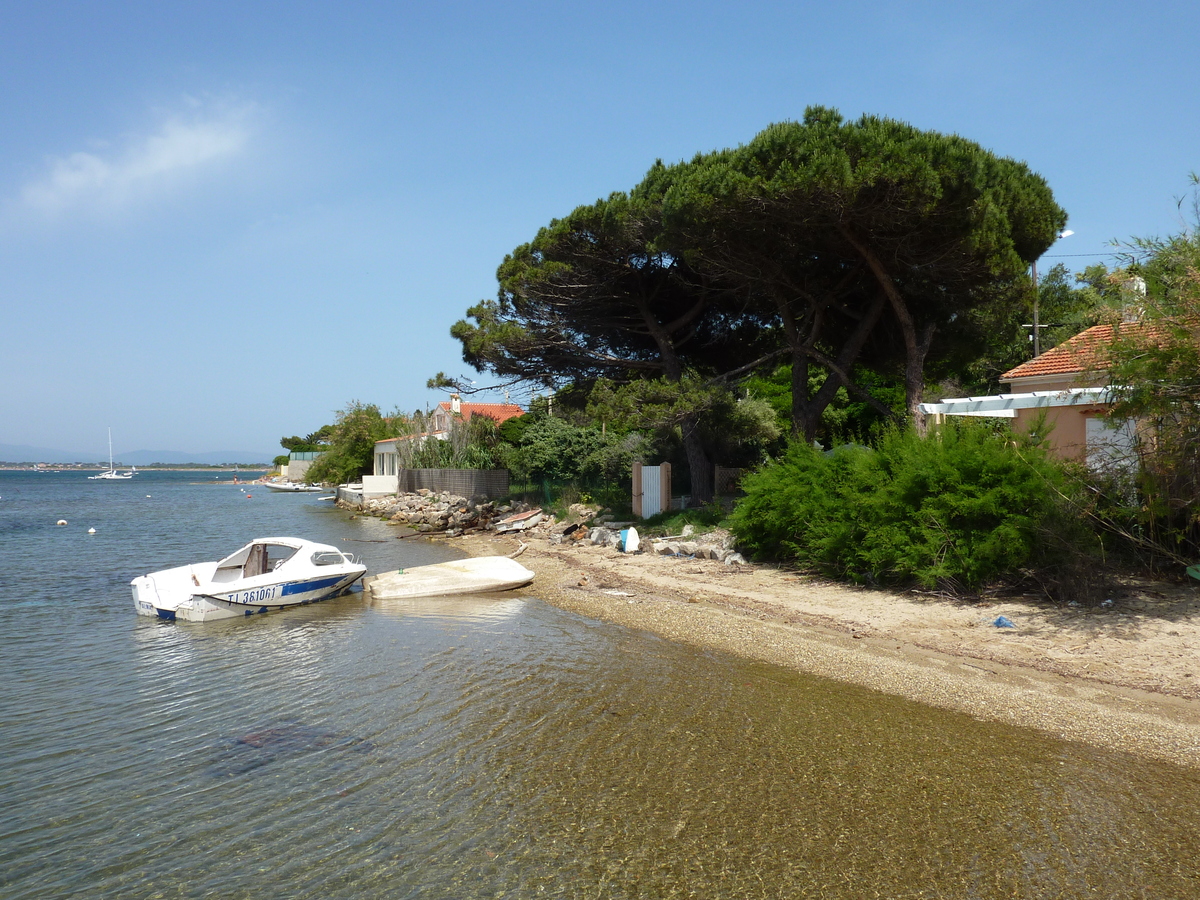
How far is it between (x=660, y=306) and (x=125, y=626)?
15.9m

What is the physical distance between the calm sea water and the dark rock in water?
3 cm

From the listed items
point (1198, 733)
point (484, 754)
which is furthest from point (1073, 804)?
point (484, 754)

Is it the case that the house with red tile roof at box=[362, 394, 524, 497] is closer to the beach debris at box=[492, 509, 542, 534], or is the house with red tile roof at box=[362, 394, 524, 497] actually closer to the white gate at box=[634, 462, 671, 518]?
the beach debris at box=[492, 509, 542, 534]

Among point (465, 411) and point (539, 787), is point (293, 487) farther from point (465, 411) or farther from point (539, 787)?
point (539, 787)

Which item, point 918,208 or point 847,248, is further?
point 847,248

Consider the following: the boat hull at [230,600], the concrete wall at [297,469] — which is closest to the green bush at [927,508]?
the boat hull at [230,600]

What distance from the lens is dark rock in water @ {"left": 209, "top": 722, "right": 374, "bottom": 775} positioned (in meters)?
6.76

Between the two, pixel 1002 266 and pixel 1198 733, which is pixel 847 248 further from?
pixel 1198 733

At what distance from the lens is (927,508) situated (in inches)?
454

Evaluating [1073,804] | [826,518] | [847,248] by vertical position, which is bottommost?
[1073,804]

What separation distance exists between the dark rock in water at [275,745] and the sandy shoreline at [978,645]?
520 centimetres

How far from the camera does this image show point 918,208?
46.8ft

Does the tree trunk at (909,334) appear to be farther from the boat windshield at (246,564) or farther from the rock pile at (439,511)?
the rock pile at (439,511)

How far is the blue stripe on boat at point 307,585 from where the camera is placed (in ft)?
46.3
